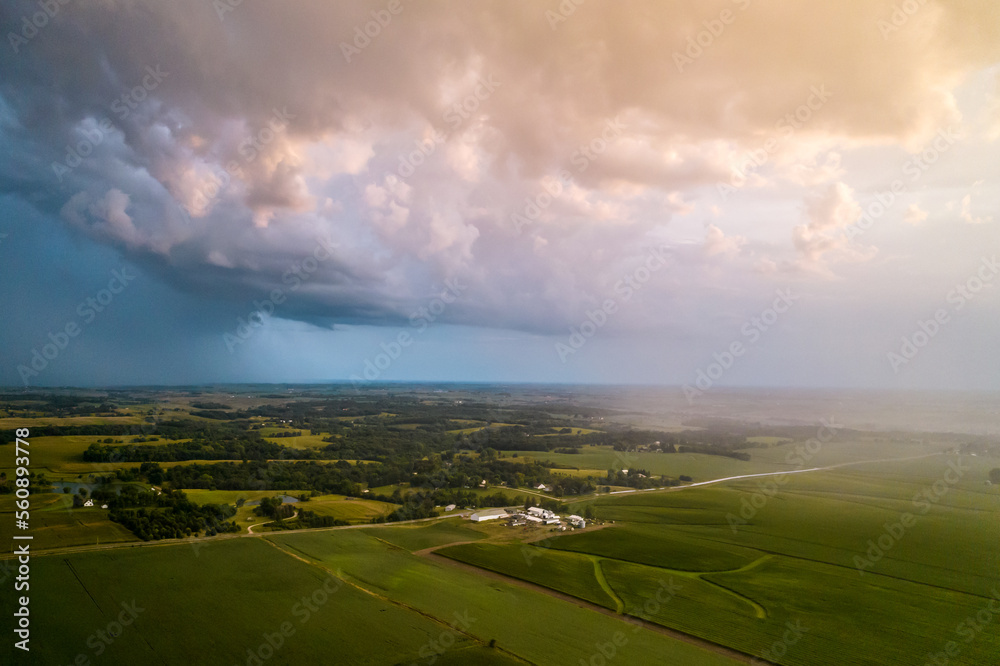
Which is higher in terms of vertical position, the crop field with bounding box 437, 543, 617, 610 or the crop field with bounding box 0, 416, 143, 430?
the crop field with bounding box 0, 416, 143, 430

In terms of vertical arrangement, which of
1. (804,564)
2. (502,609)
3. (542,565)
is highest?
(502,609)

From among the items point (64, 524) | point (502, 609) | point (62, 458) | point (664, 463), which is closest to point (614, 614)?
point (502, 609)

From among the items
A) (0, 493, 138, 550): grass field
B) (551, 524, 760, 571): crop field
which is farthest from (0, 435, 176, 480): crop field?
(551, 524, 760, 571): crop field

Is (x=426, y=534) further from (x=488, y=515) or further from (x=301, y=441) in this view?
(x=301, y=441)

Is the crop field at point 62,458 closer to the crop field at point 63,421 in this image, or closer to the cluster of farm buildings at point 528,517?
the crop field at point 63,421

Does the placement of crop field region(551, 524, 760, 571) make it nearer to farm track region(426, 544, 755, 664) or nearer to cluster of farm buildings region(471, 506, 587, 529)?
cluster of farm buildings region(471, 506, 587, 529)

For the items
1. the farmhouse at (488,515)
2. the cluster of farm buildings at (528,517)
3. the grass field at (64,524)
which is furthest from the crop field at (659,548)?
the grass field at (64,524)

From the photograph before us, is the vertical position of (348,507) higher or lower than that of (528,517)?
lower

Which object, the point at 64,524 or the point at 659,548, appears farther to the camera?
the point at 659,548
